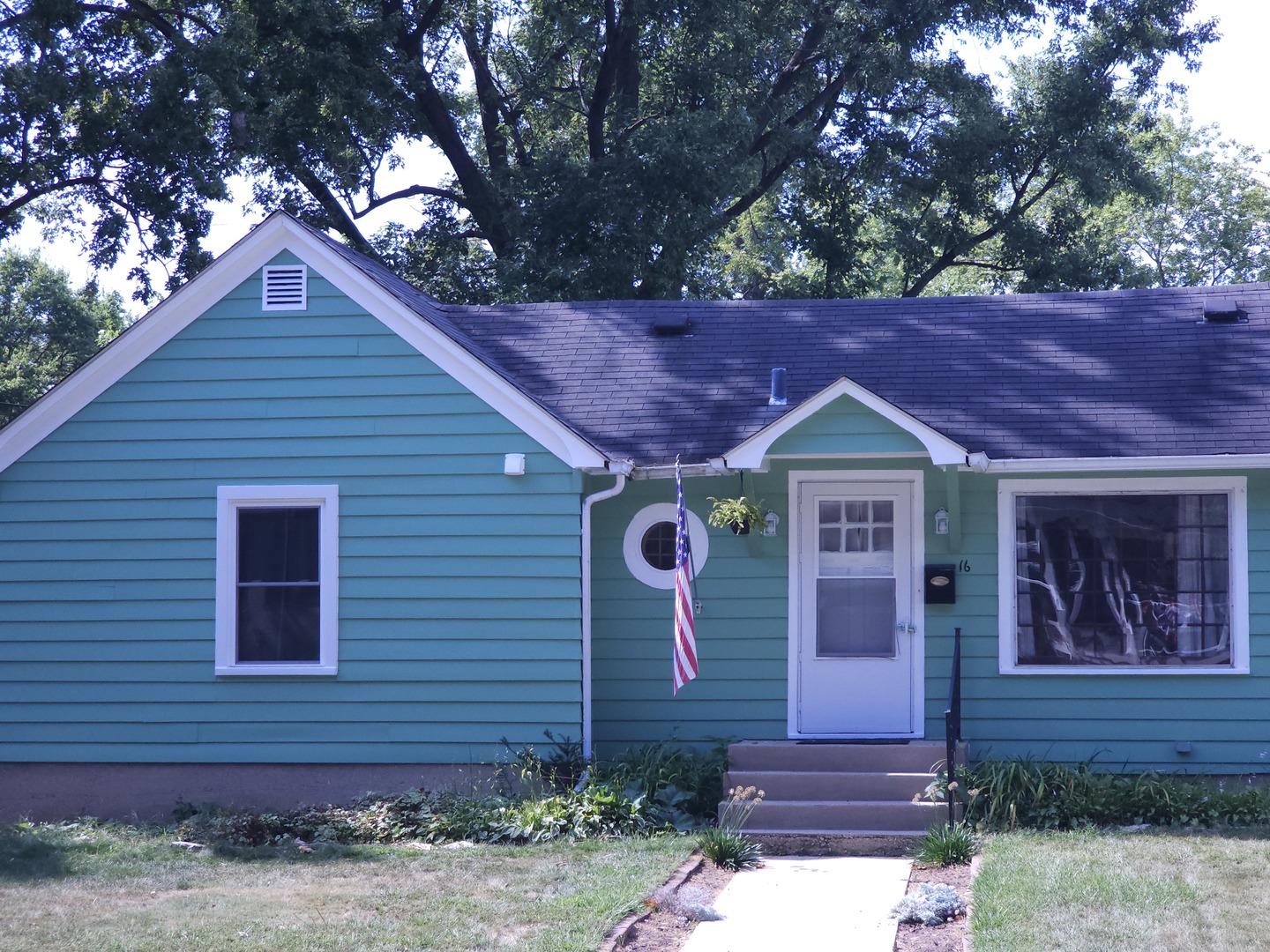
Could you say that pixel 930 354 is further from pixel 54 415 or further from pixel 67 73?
pixel 67 73

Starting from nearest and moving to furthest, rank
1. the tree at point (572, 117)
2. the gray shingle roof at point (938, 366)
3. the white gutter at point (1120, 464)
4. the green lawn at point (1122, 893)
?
the green lawn at point (1122, 893), the white gutter at point (1120, 464), the gray shingle roof at point (938, 366), the tree at point (572, 117)

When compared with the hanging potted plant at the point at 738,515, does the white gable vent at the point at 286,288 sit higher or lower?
higher

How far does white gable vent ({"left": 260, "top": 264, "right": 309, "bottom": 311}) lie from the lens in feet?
35.1

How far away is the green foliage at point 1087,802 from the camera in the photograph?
9.12 metres

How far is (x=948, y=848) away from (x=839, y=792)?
1479mm

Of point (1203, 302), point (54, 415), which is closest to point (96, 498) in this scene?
point (54, 415)

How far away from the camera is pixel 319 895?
7.36 meters

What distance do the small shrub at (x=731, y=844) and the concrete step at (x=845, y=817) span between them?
177mm

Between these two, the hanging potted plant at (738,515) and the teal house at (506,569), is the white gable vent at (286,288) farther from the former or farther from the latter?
the hanging potted plant at (738,515)

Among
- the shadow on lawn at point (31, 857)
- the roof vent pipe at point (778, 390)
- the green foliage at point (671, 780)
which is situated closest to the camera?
the shadow on lawn at point (31, 857)

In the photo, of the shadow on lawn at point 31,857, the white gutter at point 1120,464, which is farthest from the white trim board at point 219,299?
the white gutter at point 1120,464

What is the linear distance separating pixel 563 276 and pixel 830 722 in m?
10.7

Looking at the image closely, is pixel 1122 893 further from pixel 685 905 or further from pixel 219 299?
pixel 219 299

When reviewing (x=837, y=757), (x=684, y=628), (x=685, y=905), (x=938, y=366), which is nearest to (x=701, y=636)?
(x=684, y=628)
